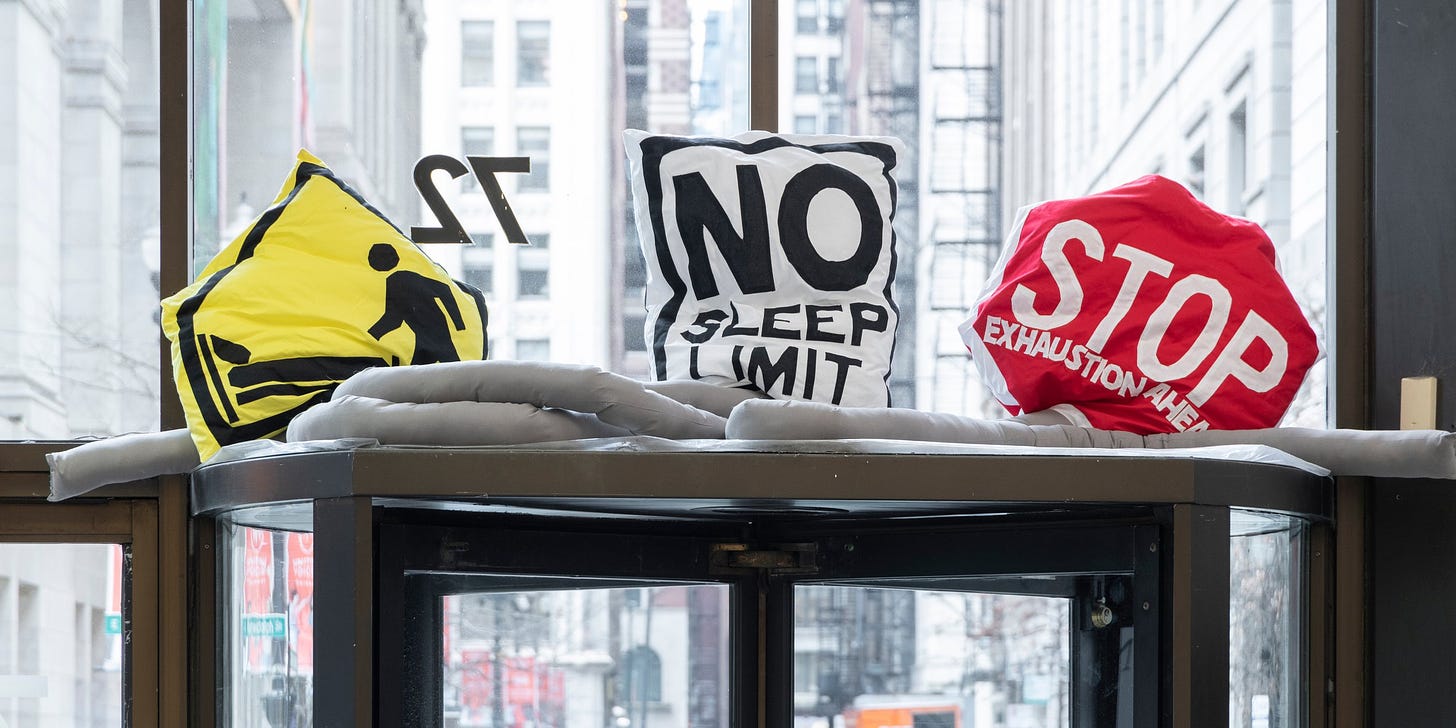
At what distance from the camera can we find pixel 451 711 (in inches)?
60.5

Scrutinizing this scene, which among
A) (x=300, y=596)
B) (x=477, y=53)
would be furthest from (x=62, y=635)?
(x=477, y=53)

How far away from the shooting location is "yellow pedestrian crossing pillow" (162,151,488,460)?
1359 millimetres

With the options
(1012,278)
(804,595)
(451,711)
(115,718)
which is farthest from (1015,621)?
(115,718)

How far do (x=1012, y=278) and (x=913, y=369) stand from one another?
0.32m

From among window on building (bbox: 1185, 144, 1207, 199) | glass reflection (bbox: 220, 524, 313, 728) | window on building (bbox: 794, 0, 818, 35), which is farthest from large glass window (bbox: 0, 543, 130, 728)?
window on building (bbox: 1185, 144, 1207, 199)

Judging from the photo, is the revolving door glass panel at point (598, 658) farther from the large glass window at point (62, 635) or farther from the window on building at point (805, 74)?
the window on building at point (805, 74)

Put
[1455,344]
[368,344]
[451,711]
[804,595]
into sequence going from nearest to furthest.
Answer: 1. [368,344]
2. [451,711]
3. [1455,344]
4. [804,595]

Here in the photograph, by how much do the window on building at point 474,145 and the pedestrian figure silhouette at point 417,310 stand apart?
318 millimetres

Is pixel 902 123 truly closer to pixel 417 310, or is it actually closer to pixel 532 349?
pixel 532 349

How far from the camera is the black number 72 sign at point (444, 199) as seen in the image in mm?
1742

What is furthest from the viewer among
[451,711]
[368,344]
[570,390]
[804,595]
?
[804,595]

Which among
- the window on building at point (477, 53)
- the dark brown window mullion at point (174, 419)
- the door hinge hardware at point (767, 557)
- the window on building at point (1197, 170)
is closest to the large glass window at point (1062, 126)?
the window on building at point (1197, 170)

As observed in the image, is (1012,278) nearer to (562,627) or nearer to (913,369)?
(913,369)

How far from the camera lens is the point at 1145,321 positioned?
1.45 m
